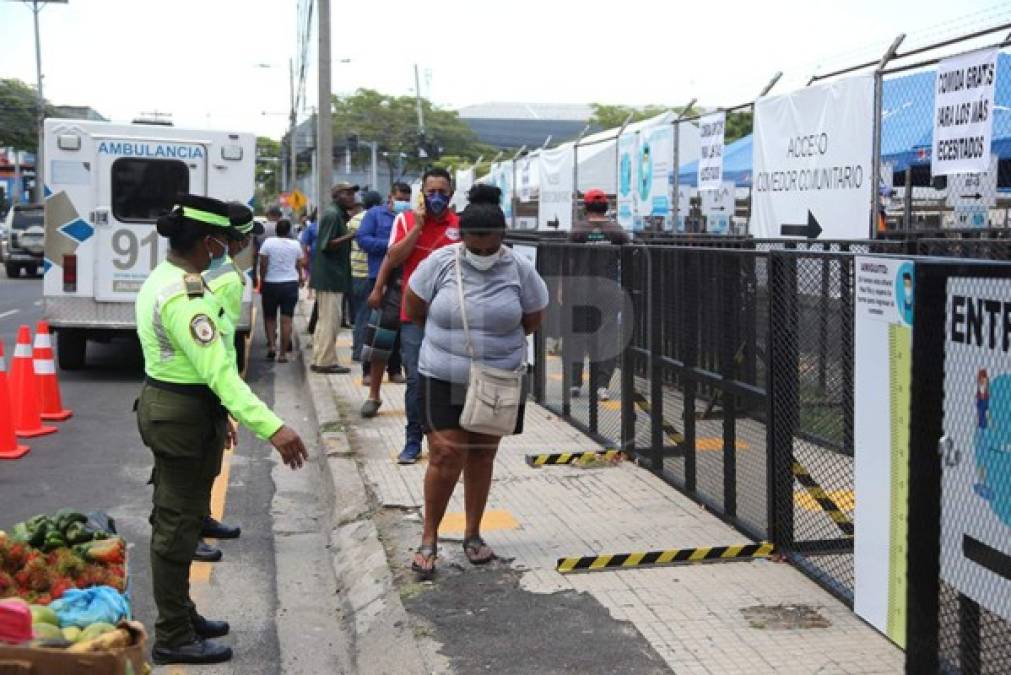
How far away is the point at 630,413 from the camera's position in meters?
8.73

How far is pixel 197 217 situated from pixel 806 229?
7035 mm

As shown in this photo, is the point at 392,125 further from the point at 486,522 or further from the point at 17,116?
the point at 486,522

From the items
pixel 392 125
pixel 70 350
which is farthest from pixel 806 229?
pixel 392 125

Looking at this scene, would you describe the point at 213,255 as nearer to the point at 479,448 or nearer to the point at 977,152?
the point at 479,448

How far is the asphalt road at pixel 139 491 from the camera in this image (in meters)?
6.20

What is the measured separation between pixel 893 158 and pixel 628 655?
1217 cm

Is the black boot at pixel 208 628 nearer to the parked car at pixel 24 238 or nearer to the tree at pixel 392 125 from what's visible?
the parked car at pixel 24 238

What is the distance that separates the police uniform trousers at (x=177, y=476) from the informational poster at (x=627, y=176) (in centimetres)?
1233

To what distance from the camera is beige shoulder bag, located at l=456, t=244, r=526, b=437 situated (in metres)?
5.95

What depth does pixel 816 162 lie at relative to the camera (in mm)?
10828

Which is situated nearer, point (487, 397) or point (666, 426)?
point (487, 397)

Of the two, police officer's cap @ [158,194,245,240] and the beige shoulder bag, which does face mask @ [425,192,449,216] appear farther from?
police officer's cap @ [158,194,245,240]

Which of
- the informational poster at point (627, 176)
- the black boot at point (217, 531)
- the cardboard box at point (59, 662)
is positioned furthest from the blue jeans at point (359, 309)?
the cardboard box at point (59, 662)

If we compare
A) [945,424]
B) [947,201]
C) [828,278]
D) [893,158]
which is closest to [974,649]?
[945,424]
